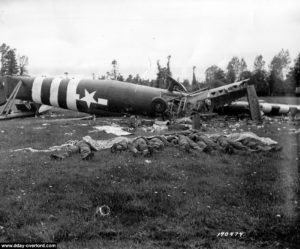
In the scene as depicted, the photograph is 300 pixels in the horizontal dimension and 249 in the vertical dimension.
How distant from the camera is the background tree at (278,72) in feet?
176

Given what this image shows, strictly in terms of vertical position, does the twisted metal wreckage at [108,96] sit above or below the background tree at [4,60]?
below

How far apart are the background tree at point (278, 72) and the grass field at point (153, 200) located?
46.6 metres

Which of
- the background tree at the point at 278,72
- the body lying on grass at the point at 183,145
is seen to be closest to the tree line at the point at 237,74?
the background tree at the point at 278,72

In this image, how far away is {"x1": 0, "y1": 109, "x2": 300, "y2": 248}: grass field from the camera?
186 inches

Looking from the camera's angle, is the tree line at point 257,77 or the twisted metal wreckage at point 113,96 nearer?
the twisted metal wreckage at point 113,96

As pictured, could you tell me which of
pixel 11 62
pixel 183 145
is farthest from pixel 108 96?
pixel 11 62

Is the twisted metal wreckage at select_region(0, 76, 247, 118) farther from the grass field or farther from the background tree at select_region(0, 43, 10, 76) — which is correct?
the background tree at select_region(0, 43, 10, 76)

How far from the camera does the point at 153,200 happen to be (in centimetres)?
593

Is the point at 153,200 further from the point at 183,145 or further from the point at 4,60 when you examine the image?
the point at 4,60

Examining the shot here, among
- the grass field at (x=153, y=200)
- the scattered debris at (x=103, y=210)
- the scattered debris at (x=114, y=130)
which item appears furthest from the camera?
the scattered debris at (x=114, y=130)

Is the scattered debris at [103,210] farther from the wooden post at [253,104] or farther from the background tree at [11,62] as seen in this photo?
the background tree at [11,62]

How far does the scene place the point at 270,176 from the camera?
24.1ft

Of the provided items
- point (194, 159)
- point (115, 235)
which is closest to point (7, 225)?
point (115, 235)

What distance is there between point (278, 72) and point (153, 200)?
2560 inches
